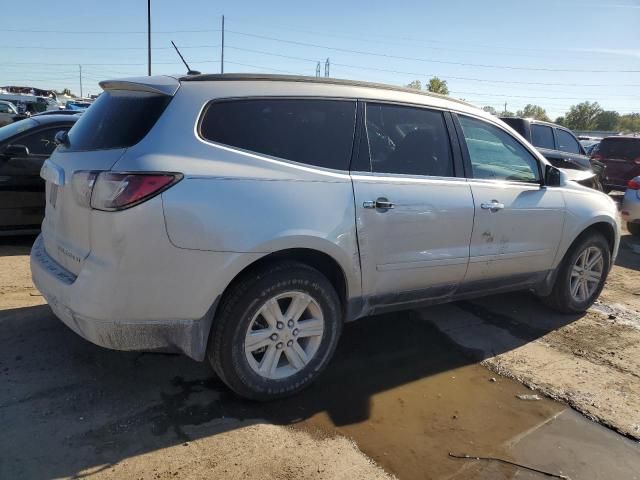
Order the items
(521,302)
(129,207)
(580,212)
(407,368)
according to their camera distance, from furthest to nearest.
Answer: (521,302), (580,212), (407,368), (129,207)

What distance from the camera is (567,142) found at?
38.4ft

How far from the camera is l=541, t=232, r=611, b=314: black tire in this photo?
16.1ft

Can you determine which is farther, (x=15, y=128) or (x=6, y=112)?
(x=6, y=112)

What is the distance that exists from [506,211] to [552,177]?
0.78 meters

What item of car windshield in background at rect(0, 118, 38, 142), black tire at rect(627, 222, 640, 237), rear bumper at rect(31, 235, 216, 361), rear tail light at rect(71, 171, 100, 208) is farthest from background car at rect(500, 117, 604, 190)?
rear tail light at rect(71, 171, 100, 208)

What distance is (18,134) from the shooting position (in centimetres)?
623

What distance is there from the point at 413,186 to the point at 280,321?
1.26 m

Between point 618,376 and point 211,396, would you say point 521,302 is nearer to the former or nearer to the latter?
point 618,376

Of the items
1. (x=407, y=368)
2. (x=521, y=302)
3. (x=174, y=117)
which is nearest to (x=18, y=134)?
(x=174, y=117)

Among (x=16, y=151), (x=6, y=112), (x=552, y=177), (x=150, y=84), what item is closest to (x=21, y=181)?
(x=16, y=151)

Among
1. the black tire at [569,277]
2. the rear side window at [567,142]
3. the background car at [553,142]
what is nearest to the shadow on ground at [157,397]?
the black tire at [569,277]

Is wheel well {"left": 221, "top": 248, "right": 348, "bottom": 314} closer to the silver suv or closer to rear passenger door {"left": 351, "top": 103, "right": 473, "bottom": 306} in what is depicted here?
the silver suv

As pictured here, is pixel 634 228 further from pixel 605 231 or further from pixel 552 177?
pixel 552 177

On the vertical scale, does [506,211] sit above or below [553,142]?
below
